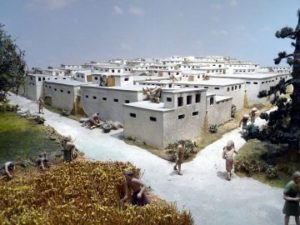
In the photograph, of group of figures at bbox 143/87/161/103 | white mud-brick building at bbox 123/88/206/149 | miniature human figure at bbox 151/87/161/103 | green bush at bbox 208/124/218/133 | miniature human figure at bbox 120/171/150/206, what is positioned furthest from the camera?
group of figures at bbox 143/87/161/103

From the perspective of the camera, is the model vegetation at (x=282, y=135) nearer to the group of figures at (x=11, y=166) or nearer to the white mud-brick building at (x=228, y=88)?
the group of figures at (x=11, y=166)

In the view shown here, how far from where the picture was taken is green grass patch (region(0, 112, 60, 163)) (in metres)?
23.8

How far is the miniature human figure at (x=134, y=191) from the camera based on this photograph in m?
12.7

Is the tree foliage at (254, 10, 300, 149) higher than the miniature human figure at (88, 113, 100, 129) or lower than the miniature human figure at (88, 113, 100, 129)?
higher

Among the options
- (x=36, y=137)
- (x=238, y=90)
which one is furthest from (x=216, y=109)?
(x=36, y=137)

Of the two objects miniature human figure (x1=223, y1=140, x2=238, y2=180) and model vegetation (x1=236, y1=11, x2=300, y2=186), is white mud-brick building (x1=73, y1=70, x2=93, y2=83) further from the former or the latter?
miniature human figure (x1=223, y1=140, x2=238, y2=180)

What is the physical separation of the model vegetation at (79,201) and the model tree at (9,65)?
42.6 ft

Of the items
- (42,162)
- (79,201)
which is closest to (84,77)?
(42,162)

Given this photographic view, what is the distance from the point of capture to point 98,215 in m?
11.2

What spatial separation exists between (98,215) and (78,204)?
1444mm

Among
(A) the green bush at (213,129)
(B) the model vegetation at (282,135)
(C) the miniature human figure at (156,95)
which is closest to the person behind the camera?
(B) the model vegetation at (282,135)

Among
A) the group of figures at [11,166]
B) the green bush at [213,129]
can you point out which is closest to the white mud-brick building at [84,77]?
the green bush at [213,129]

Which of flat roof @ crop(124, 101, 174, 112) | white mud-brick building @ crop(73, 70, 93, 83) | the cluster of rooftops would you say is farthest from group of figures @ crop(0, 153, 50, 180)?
white mud-brick building @ crop(73, 70, 93, 83)

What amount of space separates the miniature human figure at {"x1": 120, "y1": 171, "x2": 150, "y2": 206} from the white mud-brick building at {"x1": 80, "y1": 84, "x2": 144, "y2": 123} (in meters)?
19.4
